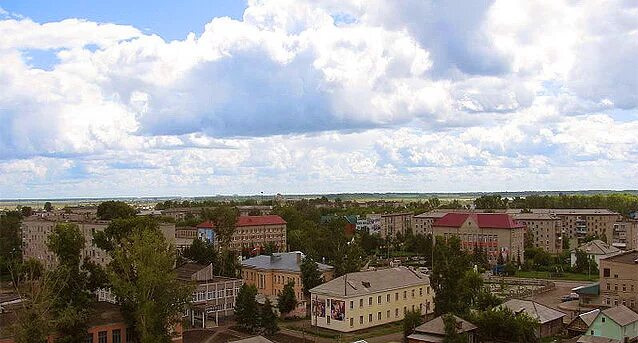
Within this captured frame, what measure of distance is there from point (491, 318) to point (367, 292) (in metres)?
9.80

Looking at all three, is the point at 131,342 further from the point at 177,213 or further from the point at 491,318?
the point at 177,213

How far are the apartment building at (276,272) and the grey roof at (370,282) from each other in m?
6.77

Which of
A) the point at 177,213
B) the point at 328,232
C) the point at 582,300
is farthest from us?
the point at 177,213

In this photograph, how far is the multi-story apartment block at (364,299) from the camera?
43.3 metres

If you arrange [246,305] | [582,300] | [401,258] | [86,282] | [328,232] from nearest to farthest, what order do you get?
1. [86,282]
2. [246,305]
3. [582,300]
4. [328,232]
5. [401,258]

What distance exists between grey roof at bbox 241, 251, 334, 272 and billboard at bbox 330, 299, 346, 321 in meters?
10.4

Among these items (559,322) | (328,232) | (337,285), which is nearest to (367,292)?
(337,285)

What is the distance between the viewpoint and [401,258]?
291ft

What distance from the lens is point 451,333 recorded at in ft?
112

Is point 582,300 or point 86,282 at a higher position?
point 86,282

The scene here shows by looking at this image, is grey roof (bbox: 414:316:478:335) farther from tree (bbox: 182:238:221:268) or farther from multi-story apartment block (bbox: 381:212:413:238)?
multi-story apartment block (bbox: 381:212:413:238)

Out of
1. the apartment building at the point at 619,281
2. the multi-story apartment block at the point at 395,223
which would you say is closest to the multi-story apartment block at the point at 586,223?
the multi-story apartment block at the point at 395,223

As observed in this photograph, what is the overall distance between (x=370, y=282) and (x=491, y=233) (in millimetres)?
42311

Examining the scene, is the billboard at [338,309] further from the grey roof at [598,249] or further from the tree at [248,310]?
the grey roof at [598,249]
